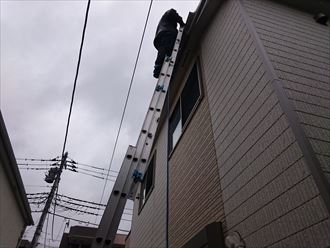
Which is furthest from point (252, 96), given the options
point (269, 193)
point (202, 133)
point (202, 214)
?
point (202, 214)

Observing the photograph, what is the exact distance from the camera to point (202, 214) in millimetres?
3451

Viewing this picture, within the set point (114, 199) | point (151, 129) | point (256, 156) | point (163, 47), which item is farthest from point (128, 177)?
point (163, 47)

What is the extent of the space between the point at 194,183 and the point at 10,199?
5.01 m

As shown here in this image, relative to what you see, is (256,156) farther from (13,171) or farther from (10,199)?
(10,199)

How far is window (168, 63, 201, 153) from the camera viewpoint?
191 inches

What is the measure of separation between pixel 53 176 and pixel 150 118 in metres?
12.7

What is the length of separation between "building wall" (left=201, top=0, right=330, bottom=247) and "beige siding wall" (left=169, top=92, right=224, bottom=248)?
0.22 metres

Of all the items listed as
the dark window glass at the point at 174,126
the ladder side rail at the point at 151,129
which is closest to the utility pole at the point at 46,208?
the dark window glass at the point at 174,126

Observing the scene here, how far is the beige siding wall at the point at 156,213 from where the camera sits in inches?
208

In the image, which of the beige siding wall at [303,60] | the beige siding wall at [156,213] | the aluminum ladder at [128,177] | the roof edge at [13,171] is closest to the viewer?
the beige siding wall at [303,60]

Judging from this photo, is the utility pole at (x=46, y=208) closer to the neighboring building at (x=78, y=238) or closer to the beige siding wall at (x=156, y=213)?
the neighboring building at (x=78, y=238)

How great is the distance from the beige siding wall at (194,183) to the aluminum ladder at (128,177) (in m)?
0.77

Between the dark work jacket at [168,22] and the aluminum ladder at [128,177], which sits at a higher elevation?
the dark work jacket at [168,22]

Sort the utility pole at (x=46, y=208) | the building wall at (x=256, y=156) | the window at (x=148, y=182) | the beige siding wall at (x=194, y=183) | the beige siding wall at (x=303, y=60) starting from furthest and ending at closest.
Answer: the utility pole at (x=46, y=208), the window at (x=148, y=182), the beige siding wall at (x=194, y=183), the beige siding wall at (x=303, y=60), the building wall at (x=256, y=156)
